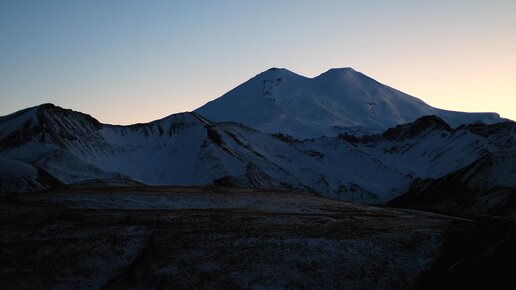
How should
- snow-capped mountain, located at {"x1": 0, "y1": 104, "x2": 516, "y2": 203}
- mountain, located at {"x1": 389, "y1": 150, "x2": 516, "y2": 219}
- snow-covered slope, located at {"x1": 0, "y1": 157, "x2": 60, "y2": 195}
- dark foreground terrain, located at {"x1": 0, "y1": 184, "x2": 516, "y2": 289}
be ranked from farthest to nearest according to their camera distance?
snow-capped mountain, located at {"x1": 0, "y1": 104, "x2": 516, "y2": 203} < mountain, located at {"x1": 389, "y1": 150, "x2": 516, "y2": 219} < snow-covered slope, located at {"x1": 0, "y1": 157, "x2": 60, "y2": 195} < dark foreground terrain, located at {"x1": 0, "y1": 184, "x2": 516, "y2": 289}

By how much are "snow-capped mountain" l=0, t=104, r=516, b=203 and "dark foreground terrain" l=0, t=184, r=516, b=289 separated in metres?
78.7

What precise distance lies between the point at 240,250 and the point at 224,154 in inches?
4480

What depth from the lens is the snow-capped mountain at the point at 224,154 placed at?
13875 centimetres

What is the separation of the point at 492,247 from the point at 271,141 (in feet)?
483

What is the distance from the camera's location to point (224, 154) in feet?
500

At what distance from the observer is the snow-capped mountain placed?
139 metres

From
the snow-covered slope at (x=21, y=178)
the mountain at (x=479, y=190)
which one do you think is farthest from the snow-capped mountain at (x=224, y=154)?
the snow-covered slope at (x=21, y=178)

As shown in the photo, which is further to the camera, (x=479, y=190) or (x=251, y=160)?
(x=251, y=160)

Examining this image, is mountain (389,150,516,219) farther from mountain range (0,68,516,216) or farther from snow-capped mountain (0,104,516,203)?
snow-capped mountain (0,104,516,203)

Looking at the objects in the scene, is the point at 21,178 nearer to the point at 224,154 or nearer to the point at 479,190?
the point at 224,154

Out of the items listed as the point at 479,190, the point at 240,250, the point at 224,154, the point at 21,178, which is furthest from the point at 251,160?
the point at 240,250

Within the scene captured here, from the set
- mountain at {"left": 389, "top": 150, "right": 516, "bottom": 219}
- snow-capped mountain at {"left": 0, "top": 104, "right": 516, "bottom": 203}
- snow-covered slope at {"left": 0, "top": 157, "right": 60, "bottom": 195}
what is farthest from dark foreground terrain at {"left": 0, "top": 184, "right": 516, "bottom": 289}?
snow-capped mountain at {"left": 0, "top": 104, "right": 516, "bottom": 203}

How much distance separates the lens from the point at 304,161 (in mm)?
176625

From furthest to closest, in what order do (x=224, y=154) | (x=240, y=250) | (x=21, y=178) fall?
(x=224, y=154) < (x=21, y=178) < (x=240, y=250)
